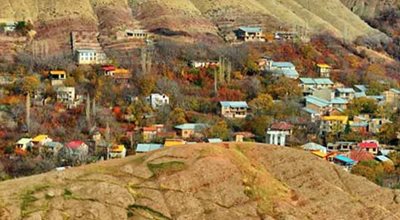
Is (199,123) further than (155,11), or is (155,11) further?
(155,11)

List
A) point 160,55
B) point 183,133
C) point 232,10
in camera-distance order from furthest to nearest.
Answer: point 232,10 < point 160,55 < point 183,133

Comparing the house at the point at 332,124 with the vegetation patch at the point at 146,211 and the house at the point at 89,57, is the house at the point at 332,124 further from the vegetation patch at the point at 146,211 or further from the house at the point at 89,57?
the vegetation patch at the point at 146,211

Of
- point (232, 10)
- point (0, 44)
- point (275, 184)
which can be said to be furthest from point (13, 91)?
point (275, 184)

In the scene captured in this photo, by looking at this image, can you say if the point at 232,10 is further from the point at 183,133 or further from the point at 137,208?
the point at 137,208

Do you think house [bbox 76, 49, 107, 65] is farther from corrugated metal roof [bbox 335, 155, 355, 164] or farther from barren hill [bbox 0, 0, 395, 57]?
corrugated metal roof [bbox 335, 155, 355, 164]

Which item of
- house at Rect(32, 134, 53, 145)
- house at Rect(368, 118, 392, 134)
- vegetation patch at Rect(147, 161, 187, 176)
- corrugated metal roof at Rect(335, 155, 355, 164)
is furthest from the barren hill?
vegetation patch at Rect(147, 161, 187, 176)

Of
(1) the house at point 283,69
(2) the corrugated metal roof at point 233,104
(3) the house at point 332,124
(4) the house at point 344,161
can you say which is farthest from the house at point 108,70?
(4) the house at point 344,161

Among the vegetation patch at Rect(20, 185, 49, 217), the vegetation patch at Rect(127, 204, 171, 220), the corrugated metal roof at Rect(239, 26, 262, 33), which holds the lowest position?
the vegetation patch at Rect(127, 204, 171, 220)

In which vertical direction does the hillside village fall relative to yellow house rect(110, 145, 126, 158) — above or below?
above
